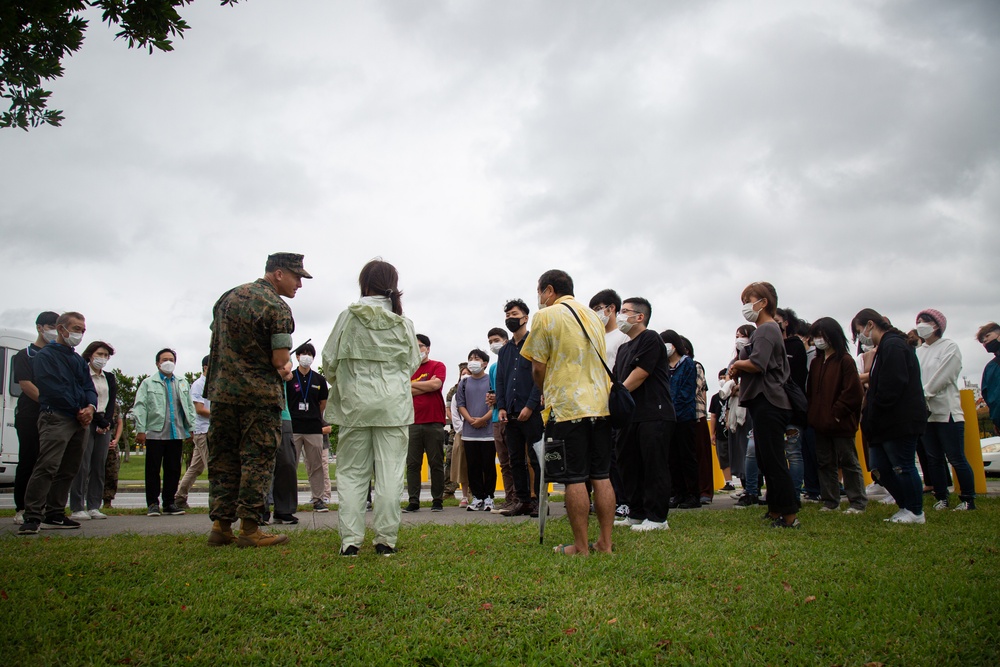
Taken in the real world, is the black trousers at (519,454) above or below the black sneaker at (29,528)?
above

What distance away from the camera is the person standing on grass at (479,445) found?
9305 mm

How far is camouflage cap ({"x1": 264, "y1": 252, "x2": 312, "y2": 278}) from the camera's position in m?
5.67

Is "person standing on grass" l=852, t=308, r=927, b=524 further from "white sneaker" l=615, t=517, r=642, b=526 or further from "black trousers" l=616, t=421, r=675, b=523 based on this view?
"white sneaker" l=615, t=517, r=642, b=526

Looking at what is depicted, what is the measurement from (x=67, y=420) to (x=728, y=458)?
1006 centimetres

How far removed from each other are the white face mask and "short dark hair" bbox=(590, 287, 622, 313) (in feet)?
13.2

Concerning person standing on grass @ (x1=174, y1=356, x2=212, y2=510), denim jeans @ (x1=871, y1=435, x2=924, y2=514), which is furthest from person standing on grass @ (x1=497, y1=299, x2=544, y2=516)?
person standing on grass @ (x1=174, y1=356, x2=212, y2=510)

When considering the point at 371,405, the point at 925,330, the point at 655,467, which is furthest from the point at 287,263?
the point at 925,330

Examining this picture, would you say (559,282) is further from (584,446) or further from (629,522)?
(629,522)

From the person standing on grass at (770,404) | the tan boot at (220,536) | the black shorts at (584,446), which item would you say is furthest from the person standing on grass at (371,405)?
the person standing on grass at (770,404)

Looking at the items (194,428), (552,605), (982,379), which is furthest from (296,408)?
(982,379)

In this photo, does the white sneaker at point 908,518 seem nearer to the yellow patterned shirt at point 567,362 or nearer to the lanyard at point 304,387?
the yellow patterned shirt at point 567,362

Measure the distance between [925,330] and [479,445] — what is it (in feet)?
19.2

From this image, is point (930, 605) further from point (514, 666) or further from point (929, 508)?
point (929, 508)

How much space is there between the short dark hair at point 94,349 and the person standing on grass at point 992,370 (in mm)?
11201
